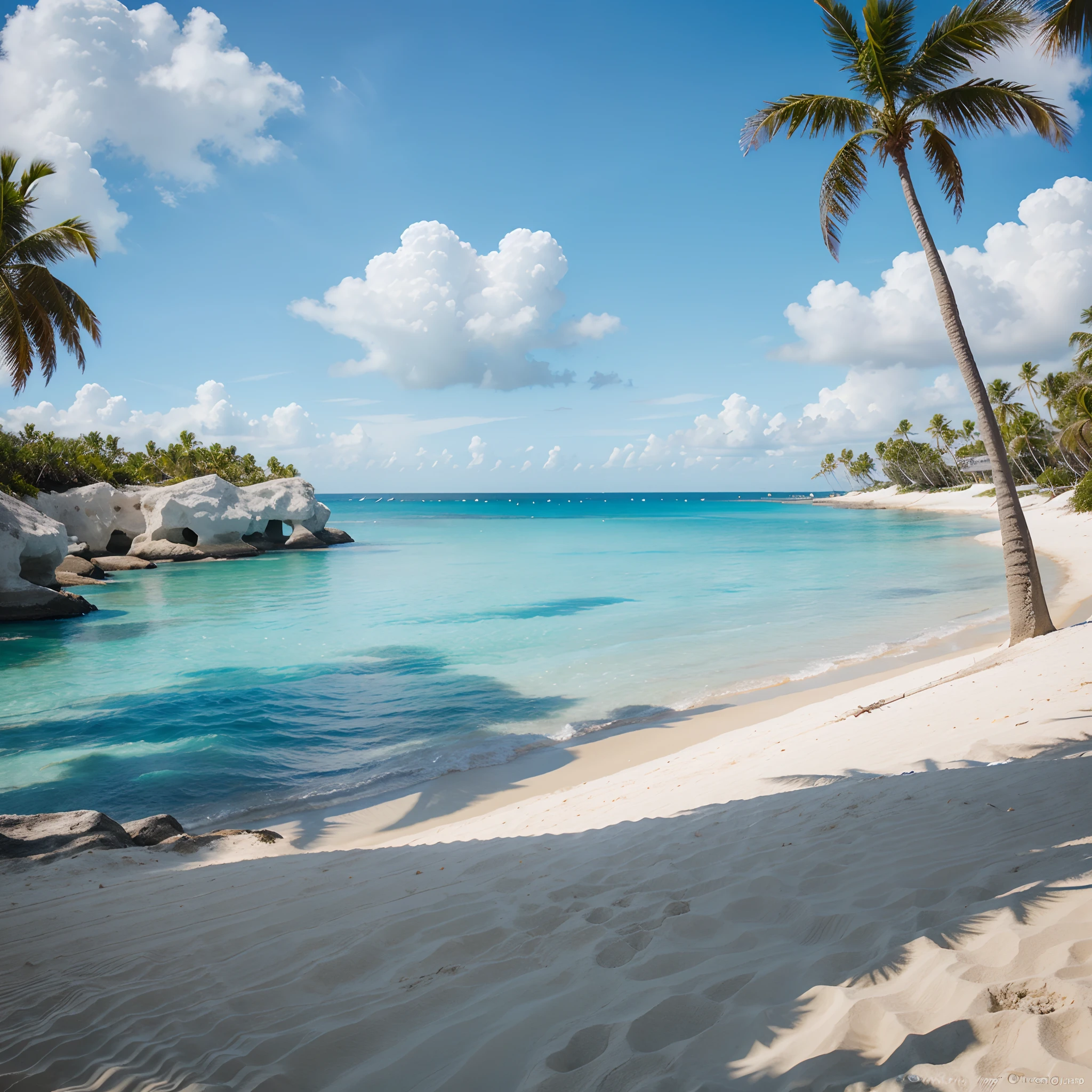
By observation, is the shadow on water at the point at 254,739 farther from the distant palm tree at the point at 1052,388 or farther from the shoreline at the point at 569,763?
the distant palm tree at the point at 1052,388

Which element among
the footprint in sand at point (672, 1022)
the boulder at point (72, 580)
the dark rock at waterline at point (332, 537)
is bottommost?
the boulder at point (72, 580)

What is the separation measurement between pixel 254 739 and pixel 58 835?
469 cm

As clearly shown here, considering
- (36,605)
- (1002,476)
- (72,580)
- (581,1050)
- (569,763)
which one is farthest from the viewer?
(72,580)

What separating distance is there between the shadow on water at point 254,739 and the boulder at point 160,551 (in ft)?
97.3

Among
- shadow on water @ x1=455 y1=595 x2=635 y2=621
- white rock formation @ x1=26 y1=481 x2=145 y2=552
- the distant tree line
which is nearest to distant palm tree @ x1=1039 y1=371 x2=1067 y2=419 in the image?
the distant tree line

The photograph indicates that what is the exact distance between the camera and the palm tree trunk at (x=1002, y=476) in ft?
35.8

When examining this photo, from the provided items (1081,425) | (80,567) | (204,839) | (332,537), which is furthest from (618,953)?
(332,537)

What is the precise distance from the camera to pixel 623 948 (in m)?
3.20

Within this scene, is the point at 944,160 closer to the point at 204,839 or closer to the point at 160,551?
the point at 204,839

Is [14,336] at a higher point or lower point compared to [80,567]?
higher

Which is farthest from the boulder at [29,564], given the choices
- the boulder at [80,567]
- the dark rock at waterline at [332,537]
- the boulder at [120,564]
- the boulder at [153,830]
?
the dark rock at waterline at [332,537]

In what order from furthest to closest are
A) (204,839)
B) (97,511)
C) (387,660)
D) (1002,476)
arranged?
(97,511)
(387,660)
(1002,476)
(204,839)

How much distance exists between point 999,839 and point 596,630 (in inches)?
603

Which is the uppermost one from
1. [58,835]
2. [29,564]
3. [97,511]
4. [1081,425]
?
[1081,425]
